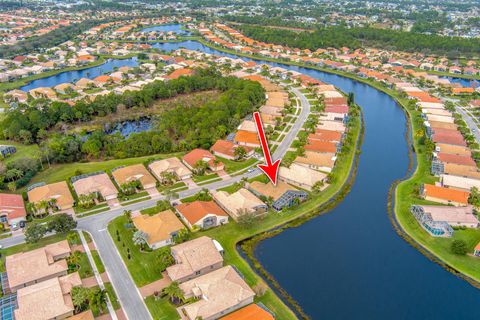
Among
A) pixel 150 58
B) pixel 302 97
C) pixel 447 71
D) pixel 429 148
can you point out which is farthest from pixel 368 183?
pixel 150 58

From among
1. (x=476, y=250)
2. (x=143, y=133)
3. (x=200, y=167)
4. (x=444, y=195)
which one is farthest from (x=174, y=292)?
(x=444, y=195)

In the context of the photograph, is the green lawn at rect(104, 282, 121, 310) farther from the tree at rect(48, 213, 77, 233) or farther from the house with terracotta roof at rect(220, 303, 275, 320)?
the tree at rect(48, 213, 77, 233)

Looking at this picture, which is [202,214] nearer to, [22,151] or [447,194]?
[447,194]

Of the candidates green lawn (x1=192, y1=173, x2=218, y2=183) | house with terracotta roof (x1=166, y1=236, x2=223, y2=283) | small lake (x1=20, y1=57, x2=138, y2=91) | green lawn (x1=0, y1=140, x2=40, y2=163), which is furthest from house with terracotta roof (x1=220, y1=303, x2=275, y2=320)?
small lake (x1=20, y1=57, x2=138, y2=91)

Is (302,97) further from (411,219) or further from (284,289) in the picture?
(284,289)

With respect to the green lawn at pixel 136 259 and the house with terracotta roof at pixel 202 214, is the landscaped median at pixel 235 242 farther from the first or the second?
the house with terracotta roof at pixel 202 214

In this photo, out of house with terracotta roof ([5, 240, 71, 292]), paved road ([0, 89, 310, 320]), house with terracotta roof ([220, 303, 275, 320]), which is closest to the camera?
house with terracotta roof ([220, 303, 275, 320])

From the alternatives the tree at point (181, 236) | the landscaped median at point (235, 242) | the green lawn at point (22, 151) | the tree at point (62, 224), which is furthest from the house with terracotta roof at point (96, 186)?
the tree at point (181, 236)
